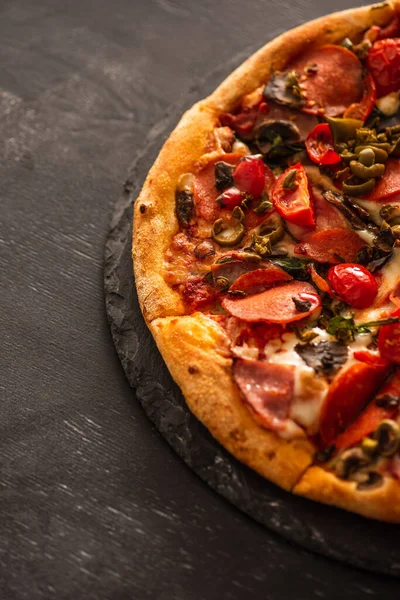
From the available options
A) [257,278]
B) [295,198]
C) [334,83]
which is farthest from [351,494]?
[334,83]

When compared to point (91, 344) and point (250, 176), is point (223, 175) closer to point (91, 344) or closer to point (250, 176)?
point (250, 176)

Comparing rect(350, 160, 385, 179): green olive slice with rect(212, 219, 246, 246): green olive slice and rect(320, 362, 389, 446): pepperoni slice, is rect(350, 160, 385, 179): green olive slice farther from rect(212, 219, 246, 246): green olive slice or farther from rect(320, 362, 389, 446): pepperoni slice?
rect(320, 362, 389, 446): pepperoni slice

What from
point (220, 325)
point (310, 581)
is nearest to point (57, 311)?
point (220, 325)

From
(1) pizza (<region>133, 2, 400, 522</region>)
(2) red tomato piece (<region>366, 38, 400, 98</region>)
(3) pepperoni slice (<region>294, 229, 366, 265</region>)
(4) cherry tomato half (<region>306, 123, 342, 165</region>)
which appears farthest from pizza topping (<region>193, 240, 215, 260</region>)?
(2) red tomato piece (<region>366, 38, 400, 98</region>)

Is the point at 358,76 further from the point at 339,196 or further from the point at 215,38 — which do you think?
the point at 215,38

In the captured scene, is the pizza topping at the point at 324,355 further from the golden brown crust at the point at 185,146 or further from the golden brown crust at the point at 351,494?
the golden brown crust at the point at 185,146

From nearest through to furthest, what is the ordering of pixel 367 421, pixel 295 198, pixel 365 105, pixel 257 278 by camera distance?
1. pixel 367 421
2. pixel 257 278
3. pixel 295 198
4. pixel 365 105
